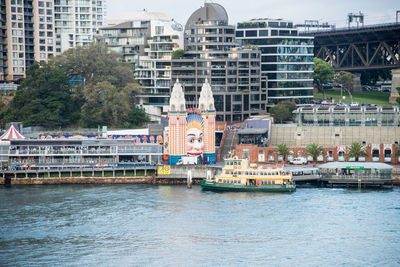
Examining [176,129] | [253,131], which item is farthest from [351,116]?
[176,129]

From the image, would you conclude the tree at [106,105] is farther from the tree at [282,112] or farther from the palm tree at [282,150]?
the palm tree at [282,150]

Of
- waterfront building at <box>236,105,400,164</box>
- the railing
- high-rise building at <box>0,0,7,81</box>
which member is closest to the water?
the railing

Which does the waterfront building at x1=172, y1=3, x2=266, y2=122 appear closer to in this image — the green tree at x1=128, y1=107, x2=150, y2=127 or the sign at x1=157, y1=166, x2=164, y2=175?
the green tree at x1=128, y1=107, x2=150, y2=127

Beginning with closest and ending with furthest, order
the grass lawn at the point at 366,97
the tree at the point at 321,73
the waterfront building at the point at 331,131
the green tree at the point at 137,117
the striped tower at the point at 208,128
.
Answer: the striped tower at the point at 208,128
the waterfront building at the point at 331,131
the green tree at the point at 137,117
the grass lawn at the point at 366,97
the tree at the point at 321,73

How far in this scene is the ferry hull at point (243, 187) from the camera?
107 m

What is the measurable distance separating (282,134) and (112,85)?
3587 centimetres

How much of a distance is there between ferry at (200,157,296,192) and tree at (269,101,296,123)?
4102 centimetres

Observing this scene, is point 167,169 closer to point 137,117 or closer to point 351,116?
point 137,117

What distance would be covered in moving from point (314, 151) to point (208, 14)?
161ft

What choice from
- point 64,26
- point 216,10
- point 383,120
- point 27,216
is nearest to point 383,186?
point 383,120

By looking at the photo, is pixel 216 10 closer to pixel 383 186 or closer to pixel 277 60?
pixel 277 60

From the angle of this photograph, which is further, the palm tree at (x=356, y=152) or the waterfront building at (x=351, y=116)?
the waterfront building at (x=351, y=116)

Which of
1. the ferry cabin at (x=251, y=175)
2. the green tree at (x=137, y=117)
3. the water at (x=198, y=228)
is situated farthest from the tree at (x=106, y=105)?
the ferry cabin at (x=251, y=175)

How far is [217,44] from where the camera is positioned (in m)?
155
